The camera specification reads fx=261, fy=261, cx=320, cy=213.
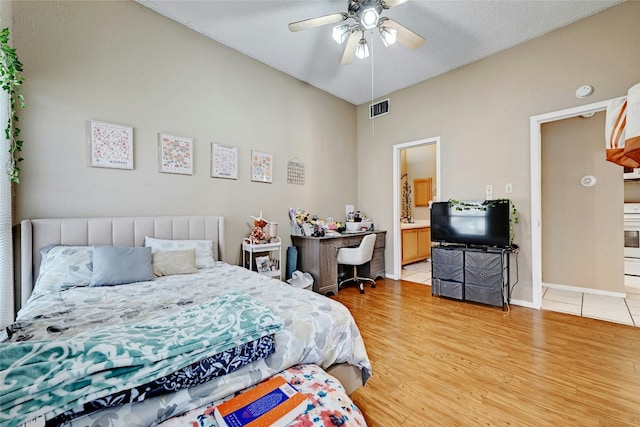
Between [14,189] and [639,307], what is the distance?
6060 millimetres

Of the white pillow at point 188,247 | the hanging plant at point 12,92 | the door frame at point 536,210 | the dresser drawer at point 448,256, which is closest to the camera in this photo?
the hanging plant at point 12,92

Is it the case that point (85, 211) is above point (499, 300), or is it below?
above

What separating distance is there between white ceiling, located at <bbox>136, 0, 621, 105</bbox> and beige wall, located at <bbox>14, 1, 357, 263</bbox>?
0.25 meters

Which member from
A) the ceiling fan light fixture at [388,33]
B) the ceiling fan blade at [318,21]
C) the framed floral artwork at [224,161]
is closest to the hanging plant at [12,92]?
the framed floral artwork at [224,161]

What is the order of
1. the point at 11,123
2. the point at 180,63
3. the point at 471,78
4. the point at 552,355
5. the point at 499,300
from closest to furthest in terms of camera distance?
the point at 11,123 → the point at 552,355 → the point at 180,63 → the point at 499,300 → the point at 471,78

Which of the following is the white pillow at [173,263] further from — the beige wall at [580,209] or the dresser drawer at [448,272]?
the beige wall at [580,209]

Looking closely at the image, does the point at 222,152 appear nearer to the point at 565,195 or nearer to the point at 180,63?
the point at 180,63

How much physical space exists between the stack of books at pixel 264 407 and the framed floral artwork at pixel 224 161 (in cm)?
257

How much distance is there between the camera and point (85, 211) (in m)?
2.23

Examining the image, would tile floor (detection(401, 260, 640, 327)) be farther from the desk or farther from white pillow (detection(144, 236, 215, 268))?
white pillow (detection(144, 236, 215, 268))

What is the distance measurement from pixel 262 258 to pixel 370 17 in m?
2.62

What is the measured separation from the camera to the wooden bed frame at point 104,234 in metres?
1.89

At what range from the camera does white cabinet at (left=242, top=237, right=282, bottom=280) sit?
10.1 feet

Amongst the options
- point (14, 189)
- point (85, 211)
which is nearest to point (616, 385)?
point (85, 211)
